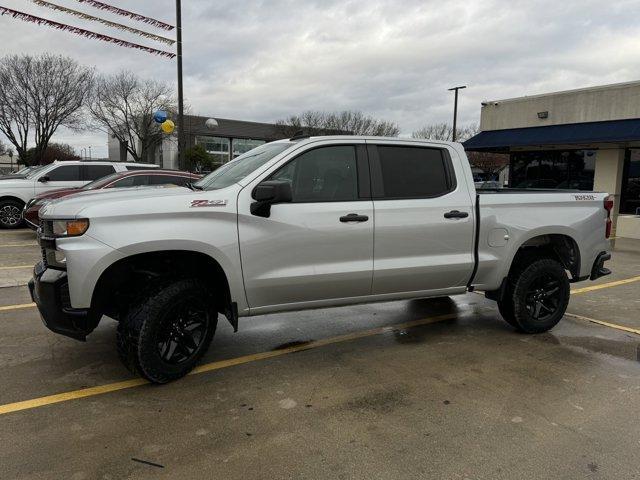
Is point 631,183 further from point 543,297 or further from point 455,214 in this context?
point 455,214

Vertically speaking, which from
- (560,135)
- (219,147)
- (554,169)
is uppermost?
(219,147)

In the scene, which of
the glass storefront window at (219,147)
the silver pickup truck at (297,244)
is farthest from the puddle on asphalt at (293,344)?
the glass storefront window at (219,147)

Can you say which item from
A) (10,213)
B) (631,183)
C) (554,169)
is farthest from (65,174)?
(631,183)

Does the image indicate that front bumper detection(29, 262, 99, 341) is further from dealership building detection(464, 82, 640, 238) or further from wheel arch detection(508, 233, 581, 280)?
dealership building detection(464, 82, 640, 238)

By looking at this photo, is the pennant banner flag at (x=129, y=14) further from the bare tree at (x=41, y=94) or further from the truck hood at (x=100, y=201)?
the bare tree at (x=41, y=94)

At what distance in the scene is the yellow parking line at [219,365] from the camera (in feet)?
11.8

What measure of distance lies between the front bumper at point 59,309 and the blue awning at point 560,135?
14.5 m

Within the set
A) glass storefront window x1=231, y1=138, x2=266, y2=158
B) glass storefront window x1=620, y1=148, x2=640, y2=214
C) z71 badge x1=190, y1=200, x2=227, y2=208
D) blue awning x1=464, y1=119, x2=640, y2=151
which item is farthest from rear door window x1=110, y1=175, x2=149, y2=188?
glass storefront window x1=231, y1=138, x2=266, y2=158

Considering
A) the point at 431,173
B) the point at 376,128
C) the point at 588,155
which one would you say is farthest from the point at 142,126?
the point at 431,173

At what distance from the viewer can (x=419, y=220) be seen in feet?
15.0

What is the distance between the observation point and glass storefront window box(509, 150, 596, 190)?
55.8 feet

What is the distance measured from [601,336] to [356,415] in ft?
10.6

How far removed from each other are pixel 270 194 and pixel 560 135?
14867 millimetres

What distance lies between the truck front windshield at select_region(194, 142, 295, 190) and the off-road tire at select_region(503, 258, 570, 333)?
2712 mm
